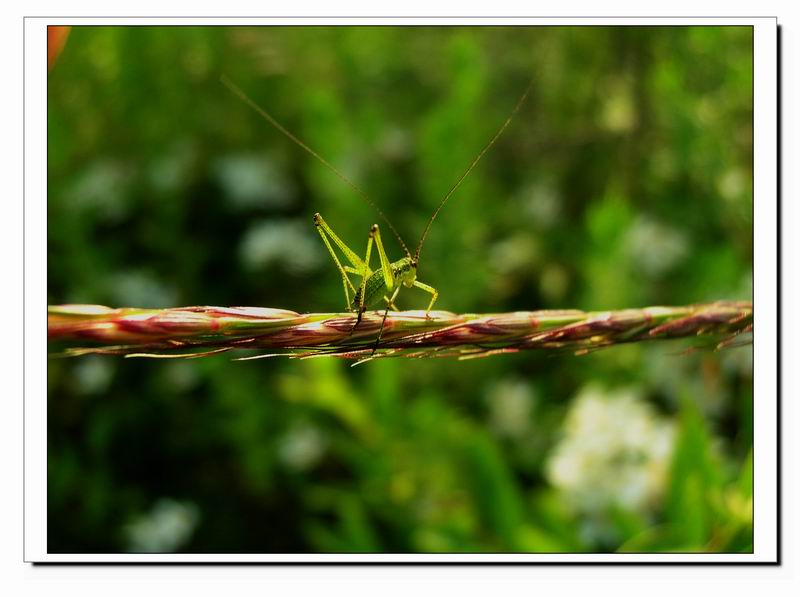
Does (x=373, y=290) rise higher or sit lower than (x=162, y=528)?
higher

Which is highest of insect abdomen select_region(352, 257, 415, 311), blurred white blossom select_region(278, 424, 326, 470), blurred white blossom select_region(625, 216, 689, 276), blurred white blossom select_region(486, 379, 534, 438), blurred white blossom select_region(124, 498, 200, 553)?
blurred white blossom select_region(625, 216, 689, 276)

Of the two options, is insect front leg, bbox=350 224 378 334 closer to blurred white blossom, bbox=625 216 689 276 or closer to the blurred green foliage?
the blurred green foliage

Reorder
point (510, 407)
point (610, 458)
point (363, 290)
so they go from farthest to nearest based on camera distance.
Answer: point (510, 407) → point (610, 458) → point (363, 290)

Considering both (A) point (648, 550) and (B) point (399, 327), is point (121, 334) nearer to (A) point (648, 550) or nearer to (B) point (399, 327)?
(B) point (399, 327)

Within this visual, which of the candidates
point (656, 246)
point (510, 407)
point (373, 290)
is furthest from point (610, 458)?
point (373, 290)

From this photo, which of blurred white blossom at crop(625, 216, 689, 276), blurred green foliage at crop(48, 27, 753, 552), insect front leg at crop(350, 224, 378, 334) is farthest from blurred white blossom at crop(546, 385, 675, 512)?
insect front leg at crop(350, 224, 378, 334)
